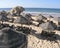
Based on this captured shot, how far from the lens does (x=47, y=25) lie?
12070mm

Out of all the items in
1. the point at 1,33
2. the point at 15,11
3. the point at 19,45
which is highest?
the point at 1,33

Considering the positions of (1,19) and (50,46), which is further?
(1,19)

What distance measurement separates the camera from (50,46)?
8430 millimetres

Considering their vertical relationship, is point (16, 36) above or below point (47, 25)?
above

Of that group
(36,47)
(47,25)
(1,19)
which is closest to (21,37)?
(36,47)

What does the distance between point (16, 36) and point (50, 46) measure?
507 centimetres

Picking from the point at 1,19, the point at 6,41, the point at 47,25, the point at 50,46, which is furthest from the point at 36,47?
the point at 1,19

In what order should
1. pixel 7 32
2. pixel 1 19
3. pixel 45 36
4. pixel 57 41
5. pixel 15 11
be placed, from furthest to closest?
pixel 15 11 → pixel 1 19 → pixel 45 36 → pixel 57 41 → pixel 7 32

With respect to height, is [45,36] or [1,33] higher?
[1,33]

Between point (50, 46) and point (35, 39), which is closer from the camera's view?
point (50, 46)

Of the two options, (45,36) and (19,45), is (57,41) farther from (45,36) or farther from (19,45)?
(19,45)

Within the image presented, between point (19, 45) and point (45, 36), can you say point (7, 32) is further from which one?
point (45, 36)

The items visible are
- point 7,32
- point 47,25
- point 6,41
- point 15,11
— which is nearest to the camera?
point 6,41

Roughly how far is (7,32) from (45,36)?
6679mm
